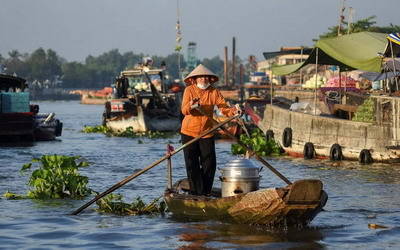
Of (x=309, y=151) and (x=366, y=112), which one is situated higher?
(x=366, y=112)

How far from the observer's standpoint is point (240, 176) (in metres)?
11.5

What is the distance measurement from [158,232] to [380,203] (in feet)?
14.2

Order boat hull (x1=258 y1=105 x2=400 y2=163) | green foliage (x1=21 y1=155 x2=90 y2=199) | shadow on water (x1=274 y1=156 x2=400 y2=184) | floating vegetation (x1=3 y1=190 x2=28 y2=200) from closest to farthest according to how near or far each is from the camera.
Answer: green foliage (x1=21 y1=155 x2=90 y2=199)
floating vegetation (x1=3 y1=190 x2=28 y2=200)
shadow on water (x1=274 y1=156 x2=400 y2=184)
boat hull (x1=258 y1=105 x2=400 y2=163)

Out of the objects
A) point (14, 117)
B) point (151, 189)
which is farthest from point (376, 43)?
point (14, 117)

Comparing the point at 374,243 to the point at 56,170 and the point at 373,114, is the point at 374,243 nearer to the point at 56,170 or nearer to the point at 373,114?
the point at 56,170

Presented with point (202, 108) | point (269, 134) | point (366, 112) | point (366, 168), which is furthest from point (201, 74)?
point (269, 134)

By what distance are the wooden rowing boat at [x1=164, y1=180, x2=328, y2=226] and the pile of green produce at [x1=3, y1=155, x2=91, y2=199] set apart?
317 cm

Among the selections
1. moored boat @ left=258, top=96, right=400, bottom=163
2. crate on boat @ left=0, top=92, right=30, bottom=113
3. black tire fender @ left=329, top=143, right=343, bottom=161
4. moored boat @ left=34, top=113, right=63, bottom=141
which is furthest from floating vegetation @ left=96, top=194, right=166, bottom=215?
moored boat @ left=34, top=113, right=63, bottom=141

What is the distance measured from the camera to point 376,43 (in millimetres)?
24766

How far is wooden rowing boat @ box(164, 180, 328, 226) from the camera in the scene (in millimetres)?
10523

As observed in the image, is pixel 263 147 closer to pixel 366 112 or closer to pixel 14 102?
pixel 366 112

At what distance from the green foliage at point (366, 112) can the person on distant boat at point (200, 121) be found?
29.8 ft

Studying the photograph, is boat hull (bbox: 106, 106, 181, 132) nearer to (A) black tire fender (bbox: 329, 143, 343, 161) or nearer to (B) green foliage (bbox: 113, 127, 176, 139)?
(B) green foliage (bbox: 113, 127, 176, 139)

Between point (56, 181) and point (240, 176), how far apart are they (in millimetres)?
4345
